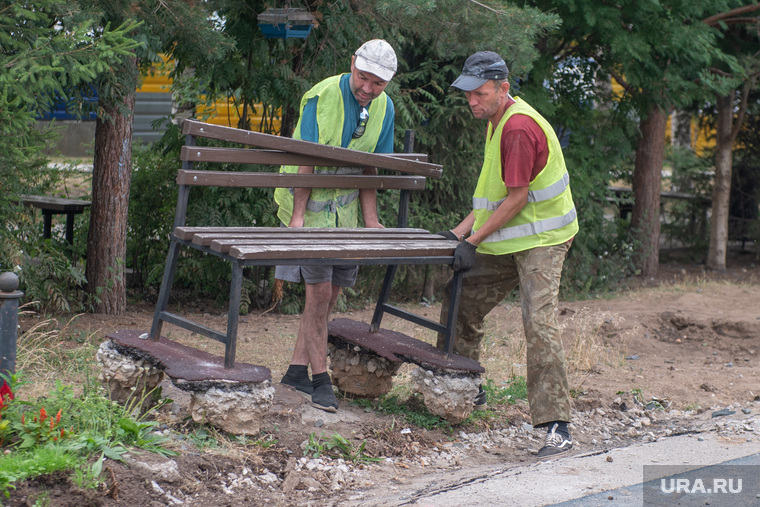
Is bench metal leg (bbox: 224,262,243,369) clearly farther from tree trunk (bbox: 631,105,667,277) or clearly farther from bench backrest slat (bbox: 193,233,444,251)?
tree trunk (bbox: 631,105,667,277)

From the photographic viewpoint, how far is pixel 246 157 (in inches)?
169

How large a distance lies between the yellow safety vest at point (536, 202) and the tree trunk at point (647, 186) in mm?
6824

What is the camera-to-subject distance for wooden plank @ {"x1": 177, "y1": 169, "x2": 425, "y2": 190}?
13.7 ft

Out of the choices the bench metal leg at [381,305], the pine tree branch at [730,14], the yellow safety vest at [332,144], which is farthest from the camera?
the pine tree branch at [730,14]

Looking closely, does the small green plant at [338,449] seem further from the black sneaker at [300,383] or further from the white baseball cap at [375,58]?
the white baseball cap at [375,58]

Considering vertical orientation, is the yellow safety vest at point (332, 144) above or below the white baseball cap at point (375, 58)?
below

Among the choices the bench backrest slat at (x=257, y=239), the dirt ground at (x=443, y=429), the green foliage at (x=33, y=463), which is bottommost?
the dirt ground at (x=443, y=429)

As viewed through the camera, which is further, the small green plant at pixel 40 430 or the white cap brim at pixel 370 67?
the white cap brim at pixel 370 67

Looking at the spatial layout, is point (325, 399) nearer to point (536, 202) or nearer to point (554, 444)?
point (554, 444)

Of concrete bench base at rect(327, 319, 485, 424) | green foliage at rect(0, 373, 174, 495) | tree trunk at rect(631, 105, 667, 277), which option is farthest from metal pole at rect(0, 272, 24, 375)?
tree trunk at rect(631, 105, 667, 277)

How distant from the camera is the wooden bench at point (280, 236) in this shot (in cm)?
378

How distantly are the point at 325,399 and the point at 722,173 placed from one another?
8954 mm

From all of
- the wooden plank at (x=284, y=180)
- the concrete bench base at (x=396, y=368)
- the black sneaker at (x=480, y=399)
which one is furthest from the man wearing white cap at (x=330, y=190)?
the black sneaker at (x=480, y=399)

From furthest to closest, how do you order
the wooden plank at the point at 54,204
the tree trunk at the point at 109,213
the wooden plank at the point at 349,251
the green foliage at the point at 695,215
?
1. the green foliage at the point at 695,215
2. the wooden plank at the point at 54,204
3. the tree trunk at the point at 109,213
4. the wooden plank at the point at 349,251
